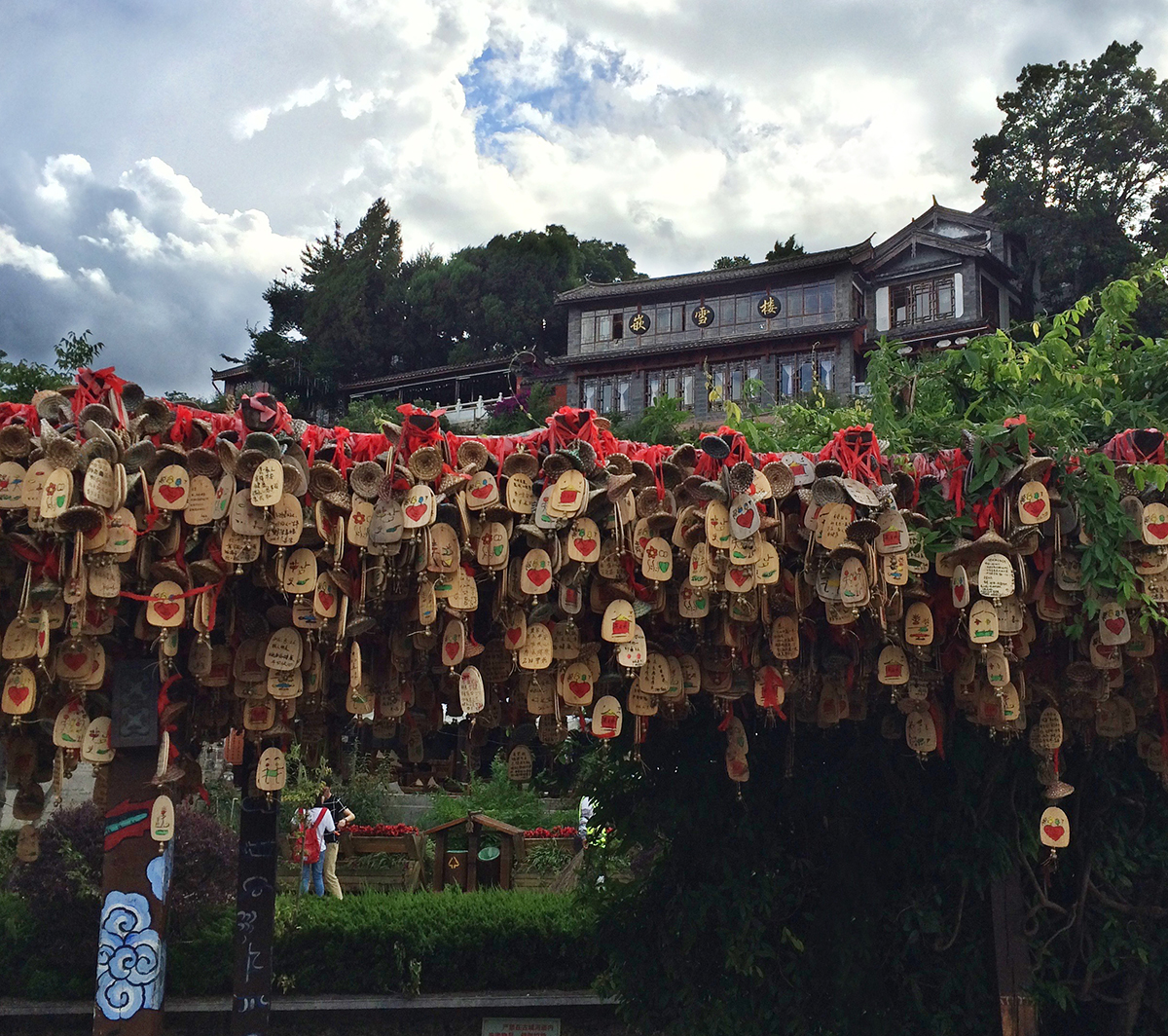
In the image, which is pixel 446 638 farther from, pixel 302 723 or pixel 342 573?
pixel 302 723

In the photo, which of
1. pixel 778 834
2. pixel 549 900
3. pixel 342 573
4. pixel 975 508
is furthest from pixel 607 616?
pixel 549 900

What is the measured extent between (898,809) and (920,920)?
51 cm

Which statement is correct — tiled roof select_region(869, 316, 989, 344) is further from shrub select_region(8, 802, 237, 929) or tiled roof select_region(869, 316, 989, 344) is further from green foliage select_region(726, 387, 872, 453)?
green foliage select_region(726, 387, 872, 453)

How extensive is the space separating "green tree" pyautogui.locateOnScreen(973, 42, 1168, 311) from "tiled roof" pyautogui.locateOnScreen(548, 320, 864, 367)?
5.24 meters

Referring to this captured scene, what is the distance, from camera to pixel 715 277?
31.4m

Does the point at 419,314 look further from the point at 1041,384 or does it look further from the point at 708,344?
the point at 1041,384

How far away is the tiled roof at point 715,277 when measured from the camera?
29625 millimetres

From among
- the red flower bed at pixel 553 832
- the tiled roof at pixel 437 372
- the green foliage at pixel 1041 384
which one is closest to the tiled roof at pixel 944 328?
the tiled roof at pixel 437 372

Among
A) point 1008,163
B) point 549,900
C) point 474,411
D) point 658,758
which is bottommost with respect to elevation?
point 549,900

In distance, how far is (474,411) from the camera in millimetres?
34000

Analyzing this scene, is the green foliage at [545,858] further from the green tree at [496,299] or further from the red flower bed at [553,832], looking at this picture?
the green tree at [496,299]

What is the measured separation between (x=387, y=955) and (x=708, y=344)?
25.0 m

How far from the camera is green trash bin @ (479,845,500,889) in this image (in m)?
10.4

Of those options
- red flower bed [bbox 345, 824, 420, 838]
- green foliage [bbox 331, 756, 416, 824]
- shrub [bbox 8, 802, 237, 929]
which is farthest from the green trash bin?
green foliage [bbox 331, 756, 416, 824]
